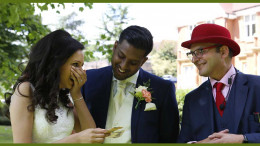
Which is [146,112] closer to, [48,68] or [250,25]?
[48,68]

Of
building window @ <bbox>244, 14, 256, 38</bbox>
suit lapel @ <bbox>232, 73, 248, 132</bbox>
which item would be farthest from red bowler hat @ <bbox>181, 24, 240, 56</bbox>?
building window @ <bbox>244, 14, 256, 38</bbox>

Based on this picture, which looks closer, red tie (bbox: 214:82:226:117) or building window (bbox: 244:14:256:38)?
red tie (bbox: 214:82:226:117)

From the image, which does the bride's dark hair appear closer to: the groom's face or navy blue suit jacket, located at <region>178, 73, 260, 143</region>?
the groom's face

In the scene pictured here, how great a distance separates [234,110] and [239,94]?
17 cm

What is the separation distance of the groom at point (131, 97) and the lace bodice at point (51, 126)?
547 millimetres

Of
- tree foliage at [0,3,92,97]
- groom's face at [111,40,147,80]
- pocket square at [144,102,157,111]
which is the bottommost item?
pocket square at [144,102,157,111]

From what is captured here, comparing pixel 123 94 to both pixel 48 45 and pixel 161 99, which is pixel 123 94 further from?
pixel 48 45

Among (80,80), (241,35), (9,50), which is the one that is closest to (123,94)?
(80,80)

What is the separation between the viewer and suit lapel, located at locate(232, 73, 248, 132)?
11.0 ft

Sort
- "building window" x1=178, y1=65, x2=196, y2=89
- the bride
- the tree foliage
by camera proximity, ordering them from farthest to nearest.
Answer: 1. "building window" x1=178, y1=65, x2=196, y2=89
2. the tree foliage
3. the bride

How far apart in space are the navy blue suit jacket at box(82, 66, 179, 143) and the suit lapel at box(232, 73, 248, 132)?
0.66 meters

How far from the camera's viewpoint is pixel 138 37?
3.60 meters

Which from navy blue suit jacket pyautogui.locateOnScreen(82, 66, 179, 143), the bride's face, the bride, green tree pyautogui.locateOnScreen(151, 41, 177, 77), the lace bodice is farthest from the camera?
green tree pyautogui.locateOnScreen(151, 41, 177, 77)

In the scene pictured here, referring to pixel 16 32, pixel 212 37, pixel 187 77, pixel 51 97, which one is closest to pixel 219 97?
pixel 212 37
